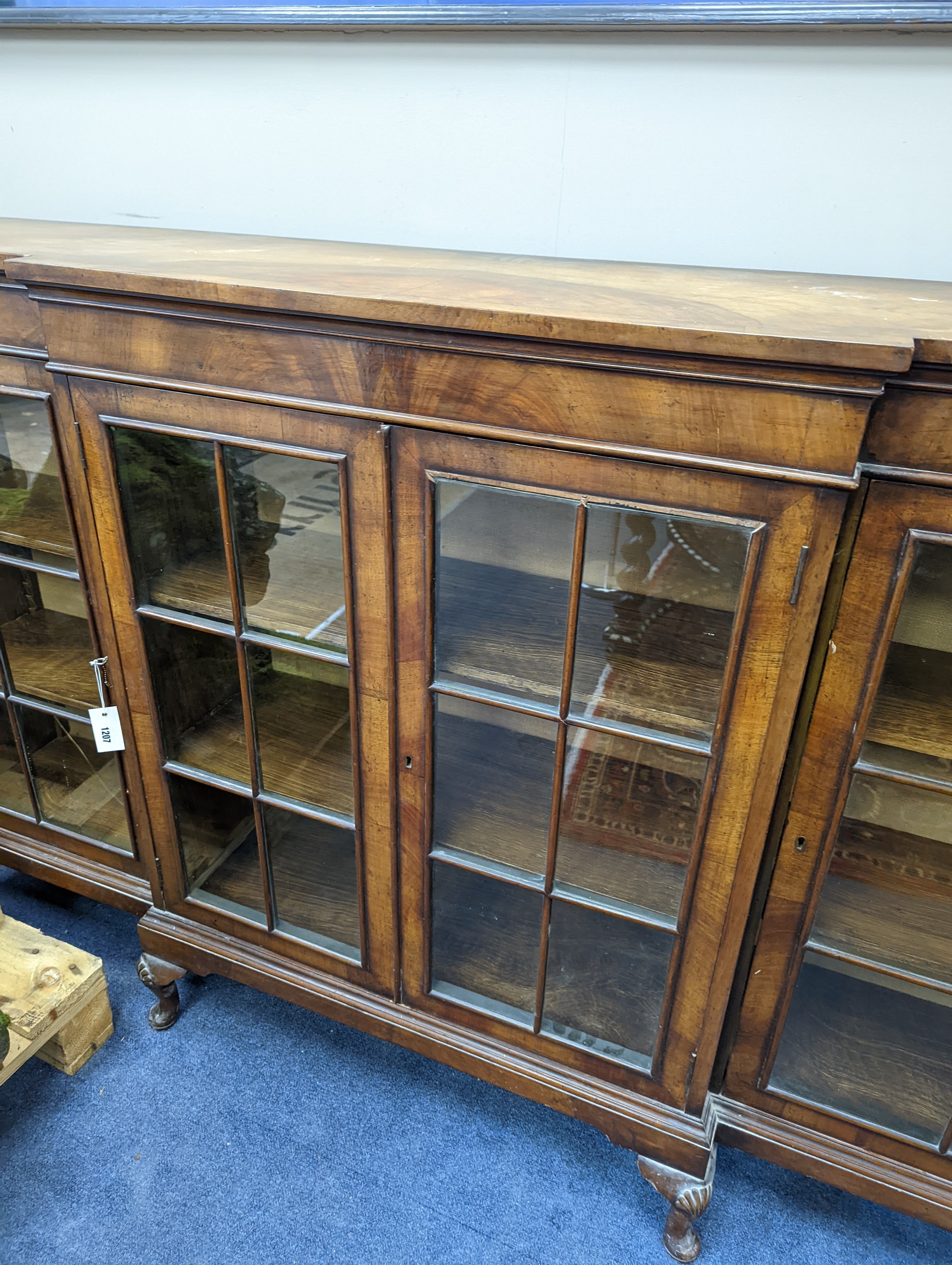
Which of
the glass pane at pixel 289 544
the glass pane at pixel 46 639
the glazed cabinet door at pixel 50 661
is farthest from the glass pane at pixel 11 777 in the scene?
the glass pane at pixel 289 544

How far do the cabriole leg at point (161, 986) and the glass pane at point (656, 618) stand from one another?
34.8 inches

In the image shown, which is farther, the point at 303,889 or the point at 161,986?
the point at 161,986

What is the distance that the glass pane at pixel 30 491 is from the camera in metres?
1.09

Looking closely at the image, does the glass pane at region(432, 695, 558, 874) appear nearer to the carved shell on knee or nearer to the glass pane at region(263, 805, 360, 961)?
the glass pane at region(263, 805, 360, 961)

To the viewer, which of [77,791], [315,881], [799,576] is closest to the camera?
[799,576]

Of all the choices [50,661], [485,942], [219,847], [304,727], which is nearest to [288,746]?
[304,727]

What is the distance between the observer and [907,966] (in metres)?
0.89

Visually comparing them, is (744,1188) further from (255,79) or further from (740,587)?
(255,79)

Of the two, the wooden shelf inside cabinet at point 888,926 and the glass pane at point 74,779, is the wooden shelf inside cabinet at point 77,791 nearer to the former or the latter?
the glass pane at point 74,779

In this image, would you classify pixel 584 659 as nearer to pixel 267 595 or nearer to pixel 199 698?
pixel 267 595

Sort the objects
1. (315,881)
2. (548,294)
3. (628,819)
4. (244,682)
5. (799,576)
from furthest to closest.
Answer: (315,881)
(244,682)
(628,819)
(548,294)
(799,576)

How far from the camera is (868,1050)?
0.97m

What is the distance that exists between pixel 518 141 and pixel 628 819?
0.92 metres

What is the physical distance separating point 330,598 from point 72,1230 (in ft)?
3.12
